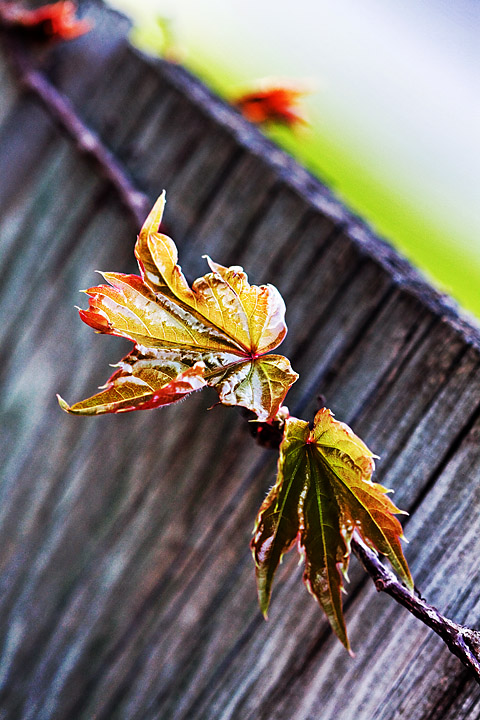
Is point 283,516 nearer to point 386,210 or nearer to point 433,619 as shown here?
point 433,619

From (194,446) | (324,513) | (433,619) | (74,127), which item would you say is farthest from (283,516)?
(74,127)

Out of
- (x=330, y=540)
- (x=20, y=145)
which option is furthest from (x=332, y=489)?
(x=20, y=145)

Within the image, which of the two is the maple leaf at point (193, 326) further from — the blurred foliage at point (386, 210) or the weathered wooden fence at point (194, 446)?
the blurred foliage at point (386, 210)

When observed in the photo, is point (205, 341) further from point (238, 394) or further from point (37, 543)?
point (37, 543)

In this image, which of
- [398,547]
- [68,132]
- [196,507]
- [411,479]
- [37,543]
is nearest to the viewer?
[398,547]

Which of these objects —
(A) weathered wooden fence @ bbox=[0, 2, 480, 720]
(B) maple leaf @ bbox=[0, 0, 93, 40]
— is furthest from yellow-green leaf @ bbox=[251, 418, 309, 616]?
(B) maple leaf @ bbox=[0, 0, 93, 40]

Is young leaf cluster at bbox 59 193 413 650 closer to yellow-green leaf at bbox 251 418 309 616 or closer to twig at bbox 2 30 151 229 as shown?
yellow-green leaf at bbox 251 418 309 616
